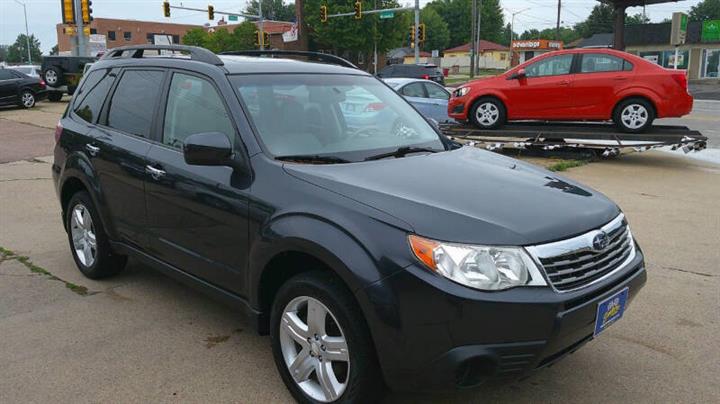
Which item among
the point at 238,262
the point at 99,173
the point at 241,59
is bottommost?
the point at 238,262

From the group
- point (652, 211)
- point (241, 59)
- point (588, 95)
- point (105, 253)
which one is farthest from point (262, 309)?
point (588, 95)

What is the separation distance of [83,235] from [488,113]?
9075mm

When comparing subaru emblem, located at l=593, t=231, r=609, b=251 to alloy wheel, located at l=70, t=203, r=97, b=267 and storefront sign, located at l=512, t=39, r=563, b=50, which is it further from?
storefront sign, located at l=512, t=39, r=563, b=50

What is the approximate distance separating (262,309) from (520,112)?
Answer: 988 centimetres

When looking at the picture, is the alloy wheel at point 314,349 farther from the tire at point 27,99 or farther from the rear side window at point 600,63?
the tire at point 27,99

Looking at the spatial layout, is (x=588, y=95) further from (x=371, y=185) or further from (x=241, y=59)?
(x=371, y=185)

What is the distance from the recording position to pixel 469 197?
2930 millimetres

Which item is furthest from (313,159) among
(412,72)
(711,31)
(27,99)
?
(711,31)

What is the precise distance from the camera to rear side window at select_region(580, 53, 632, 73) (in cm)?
1109

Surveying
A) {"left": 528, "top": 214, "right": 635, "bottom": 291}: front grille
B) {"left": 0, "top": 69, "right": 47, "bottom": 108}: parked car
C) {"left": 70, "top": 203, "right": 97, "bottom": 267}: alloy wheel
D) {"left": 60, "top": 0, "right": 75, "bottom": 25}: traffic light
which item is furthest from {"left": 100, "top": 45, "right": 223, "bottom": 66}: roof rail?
{"left": 60, "top": 0, "right": 75, "bottom": 25}: traffic light

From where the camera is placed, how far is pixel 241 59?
4.20 m

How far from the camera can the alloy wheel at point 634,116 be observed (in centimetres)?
1106

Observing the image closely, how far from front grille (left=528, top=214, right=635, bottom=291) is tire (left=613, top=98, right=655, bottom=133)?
→ 8.90m

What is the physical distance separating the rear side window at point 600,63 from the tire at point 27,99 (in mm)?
19684
